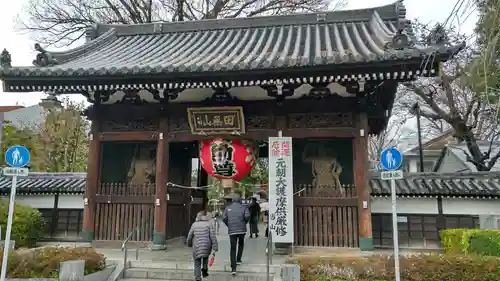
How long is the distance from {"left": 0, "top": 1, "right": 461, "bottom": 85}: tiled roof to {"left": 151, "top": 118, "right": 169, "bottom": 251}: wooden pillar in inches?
82.0

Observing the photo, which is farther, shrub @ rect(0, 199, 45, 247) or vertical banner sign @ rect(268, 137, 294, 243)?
shrub @ rect(0, 199, 45, 247)

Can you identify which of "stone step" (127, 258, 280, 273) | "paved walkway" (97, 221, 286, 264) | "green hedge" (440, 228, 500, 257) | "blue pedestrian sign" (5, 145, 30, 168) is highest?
"blue pedestrian sign" (5, 145, 30, 168)

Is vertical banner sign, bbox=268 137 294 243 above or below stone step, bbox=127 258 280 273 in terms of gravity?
above

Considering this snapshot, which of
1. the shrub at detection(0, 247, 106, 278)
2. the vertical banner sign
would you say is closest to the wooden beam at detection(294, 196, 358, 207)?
the vertical banner sign

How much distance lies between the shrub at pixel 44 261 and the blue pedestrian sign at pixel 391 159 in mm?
5864

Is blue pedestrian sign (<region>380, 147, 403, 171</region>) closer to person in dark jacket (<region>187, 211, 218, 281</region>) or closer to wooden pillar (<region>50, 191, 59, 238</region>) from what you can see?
person in dark jacket (<region>187, 211, 218, 281</region>)

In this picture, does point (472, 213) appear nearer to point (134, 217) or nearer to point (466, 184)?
point (466, 184)

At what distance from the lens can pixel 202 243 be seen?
7.13m

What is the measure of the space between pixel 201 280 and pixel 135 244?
3.67 meters

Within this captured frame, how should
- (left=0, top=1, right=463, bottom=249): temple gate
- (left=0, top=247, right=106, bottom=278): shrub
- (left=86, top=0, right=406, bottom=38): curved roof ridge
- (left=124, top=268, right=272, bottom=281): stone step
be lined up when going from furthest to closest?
(left=86, top=0, right=406, bottom=38): curved roof ridge < (left=0, top=1, right=463, bottom=249): temple gate < (left=124, top=268, right=272, bottom=281): stone step < (left=0, top=247, right=106, bottom=278): shrub

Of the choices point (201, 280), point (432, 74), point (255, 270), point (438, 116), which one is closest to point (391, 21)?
point (432, 74)

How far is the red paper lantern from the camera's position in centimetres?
992

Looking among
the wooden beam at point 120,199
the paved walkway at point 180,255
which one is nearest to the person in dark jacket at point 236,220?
the paved walkway at point 180,255

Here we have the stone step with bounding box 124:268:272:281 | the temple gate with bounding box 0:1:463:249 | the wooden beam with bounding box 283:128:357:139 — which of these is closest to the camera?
the stone step with bounding box 124:268:272:281
